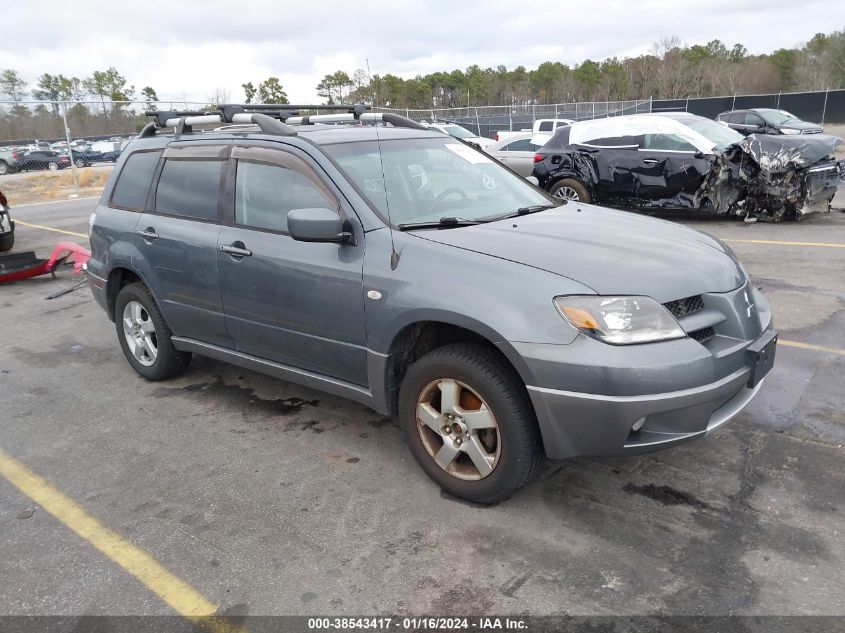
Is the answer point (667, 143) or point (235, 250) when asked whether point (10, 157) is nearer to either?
point (667, 143)

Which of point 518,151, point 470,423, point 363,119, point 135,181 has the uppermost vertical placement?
point 363,119

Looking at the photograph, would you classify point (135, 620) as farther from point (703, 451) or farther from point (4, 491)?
point (703, 451)

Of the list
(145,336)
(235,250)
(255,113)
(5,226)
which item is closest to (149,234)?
(145,336)

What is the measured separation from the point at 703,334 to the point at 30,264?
337 inches

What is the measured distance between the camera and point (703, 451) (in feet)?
11.7

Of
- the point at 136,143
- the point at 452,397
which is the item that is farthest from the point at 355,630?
the point at 136,143

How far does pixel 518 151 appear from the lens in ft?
48.9

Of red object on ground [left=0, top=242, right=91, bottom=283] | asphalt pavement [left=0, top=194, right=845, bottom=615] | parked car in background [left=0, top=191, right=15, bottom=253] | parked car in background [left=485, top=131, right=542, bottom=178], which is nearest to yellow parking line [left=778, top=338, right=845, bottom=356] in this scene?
asphalt pavement [left=0, top=194, right=845, bottom=615]

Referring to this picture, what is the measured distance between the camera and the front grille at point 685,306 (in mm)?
2900

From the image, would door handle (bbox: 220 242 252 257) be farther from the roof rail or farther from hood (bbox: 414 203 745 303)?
the roof rail

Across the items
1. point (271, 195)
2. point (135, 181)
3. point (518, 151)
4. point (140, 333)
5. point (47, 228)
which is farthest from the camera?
point (518, 151)

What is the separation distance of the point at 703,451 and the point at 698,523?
0.71m

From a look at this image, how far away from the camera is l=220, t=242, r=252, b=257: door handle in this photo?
3.88 meters

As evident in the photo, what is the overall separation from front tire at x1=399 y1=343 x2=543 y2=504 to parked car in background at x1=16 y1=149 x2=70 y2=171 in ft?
95.0
